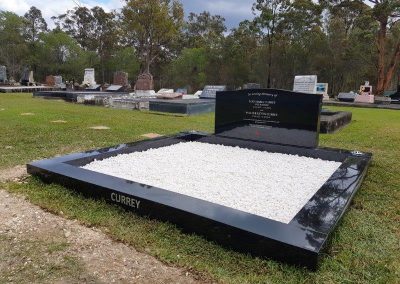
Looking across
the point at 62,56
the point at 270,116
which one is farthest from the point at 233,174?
the point at 62,56

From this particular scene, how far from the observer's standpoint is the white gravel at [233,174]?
2961 mm

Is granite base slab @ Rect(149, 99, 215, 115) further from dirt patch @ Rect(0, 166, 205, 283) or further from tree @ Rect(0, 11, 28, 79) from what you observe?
tree @ Rect(0, 11, 28, 79)

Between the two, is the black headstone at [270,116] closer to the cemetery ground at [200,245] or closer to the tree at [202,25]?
the cemetery ground at [200,245]

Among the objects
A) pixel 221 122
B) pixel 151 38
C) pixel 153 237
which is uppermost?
pixel 151 38

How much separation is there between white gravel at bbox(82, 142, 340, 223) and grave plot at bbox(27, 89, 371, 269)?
0.01 m

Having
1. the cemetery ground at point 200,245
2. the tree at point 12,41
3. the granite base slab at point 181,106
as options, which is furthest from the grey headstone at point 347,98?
the tree at point 12,41

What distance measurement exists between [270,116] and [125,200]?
324 cm

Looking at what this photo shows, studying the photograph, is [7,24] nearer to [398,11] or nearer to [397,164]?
[398,11]

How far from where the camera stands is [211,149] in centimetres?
524

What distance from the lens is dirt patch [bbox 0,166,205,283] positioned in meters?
2.01

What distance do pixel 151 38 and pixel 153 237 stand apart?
32.0m

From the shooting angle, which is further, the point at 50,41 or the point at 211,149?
the point at 50,41

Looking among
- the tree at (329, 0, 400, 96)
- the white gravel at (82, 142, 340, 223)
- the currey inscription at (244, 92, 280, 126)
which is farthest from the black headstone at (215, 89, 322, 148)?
the tree at (329, 0, 400, 96)

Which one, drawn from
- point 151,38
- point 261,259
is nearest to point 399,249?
point 261,259
